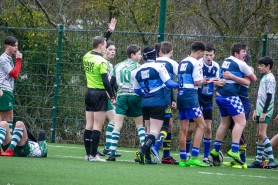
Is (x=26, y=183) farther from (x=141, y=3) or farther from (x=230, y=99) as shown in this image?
(x=141, y=3)

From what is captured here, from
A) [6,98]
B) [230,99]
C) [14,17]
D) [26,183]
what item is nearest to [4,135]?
[6,98]

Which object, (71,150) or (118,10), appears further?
(118,10)

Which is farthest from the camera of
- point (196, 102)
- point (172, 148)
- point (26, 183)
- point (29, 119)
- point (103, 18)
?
point (103, 18)

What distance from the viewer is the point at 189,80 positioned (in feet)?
39.2

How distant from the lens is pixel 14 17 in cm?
1930

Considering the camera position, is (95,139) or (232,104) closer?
(95,139)

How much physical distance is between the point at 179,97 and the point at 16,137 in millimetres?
2763

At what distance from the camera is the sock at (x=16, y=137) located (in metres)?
11.6

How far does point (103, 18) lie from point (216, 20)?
366cm

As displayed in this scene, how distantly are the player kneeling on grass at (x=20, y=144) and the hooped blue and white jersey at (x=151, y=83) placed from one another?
1889 mm

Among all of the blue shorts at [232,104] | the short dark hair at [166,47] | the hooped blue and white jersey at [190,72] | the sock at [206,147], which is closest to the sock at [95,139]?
the hooped blue and white jersey at [190,72]

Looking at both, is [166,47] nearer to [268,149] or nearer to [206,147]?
[206,147]

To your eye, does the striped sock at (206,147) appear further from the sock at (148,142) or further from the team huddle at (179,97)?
the sock at (148,142)

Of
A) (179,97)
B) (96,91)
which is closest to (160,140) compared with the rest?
(179,97)
